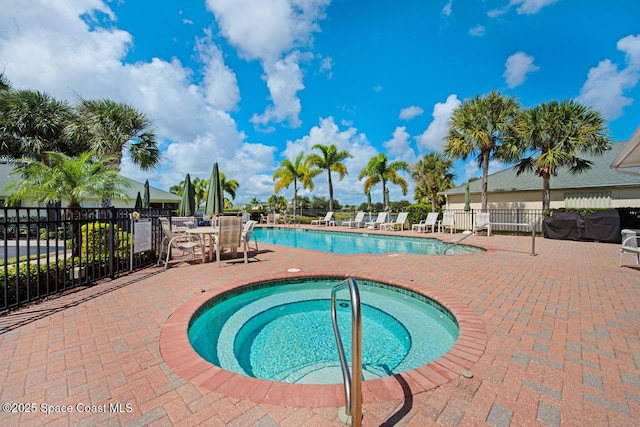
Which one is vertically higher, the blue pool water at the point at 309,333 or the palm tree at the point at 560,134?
the palm tree at the point at 560,134

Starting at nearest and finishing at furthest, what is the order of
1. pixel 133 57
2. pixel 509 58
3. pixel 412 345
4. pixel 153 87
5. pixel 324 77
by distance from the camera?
pixel 412 345 → pixel 133 57 → pixel 153 87 → pixel 509 58 → pixel 324 77

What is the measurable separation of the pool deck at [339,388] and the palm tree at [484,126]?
37.5ft

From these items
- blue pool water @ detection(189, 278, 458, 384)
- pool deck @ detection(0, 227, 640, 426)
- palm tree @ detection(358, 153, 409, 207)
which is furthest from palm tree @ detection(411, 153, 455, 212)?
blue pool water @ detection(189, 278, 458, 384)

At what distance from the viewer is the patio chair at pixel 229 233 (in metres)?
5.92

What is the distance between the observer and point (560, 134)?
12516 millimetres

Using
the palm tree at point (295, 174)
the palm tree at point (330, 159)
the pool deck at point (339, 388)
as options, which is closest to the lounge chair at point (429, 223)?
the palm tree at point (330, 159)

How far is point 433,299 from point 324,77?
44.2 ft

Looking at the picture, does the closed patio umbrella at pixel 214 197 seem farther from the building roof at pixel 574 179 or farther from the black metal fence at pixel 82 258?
the building roof at pixel 574 179

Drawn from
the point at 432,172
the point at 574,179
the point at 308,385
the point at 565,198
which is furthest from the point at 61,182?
the point at 432,172

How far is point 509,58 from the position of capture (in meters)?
12.3

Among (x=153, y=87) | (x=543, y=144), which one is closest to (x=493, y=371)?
(x=153, y=87)

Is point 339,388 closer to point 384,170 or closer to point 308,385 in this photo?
point 308,385

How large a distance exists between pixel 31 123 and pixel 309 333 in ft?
51.9

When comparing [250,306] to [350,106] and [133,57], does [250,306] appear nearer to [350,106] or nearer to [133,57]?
[133,57]
